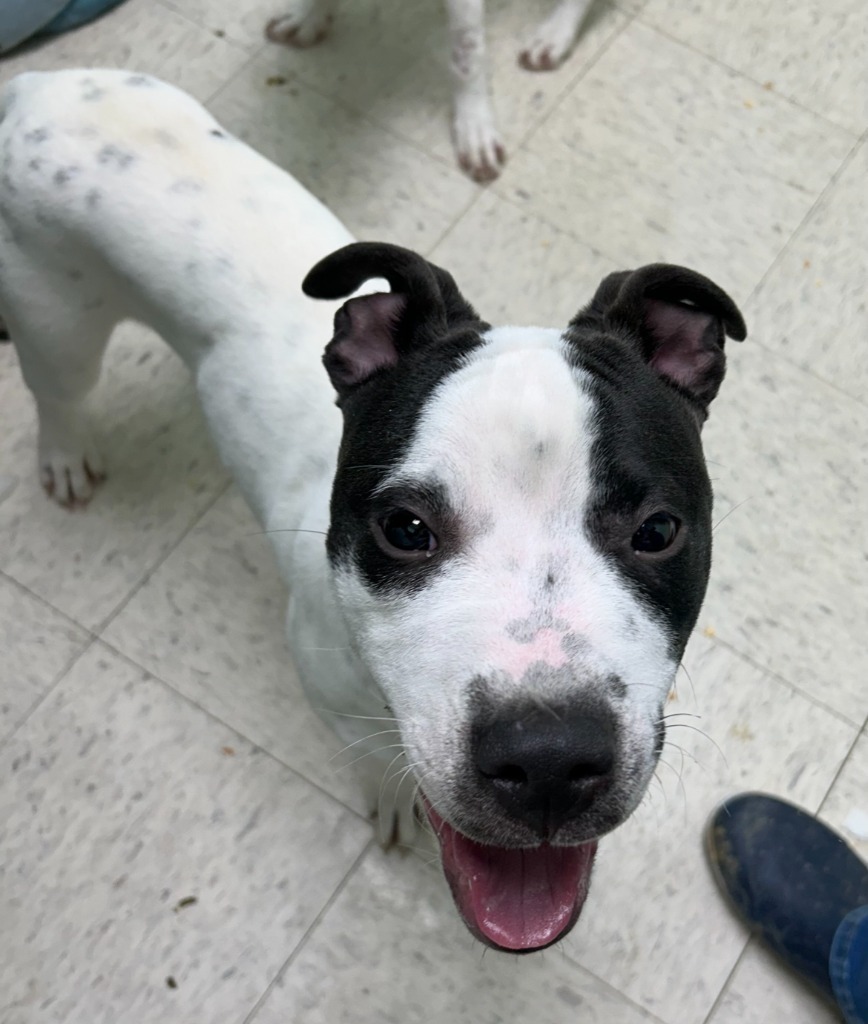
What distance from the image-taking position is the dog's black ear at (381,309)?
1573 mm

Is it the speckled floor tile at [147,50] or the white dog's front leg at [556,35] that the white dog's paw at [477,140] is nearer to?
the white dog's front leg at [556,35]

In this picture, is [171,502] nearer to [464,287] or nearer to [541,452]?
[464,287]

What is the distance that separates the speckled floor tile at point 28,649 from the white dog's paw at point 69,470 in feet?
1.03

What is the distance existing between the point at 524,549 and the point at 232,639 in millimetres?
1604

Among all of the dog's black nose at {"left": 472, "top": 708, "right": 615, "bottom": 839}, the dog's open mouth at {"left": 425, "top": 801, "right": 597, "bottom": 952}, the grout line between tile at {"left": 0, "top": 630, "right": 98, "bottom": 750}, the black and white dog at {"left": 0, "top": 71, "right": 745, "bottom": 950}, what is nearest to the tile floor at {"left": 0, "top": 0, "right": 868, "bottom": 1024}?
the grout line between tile at {"left": 0, "top": 630, "right": 98, "bottom": 750}

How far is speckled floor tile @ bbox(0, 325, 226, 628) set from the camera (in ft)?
9.15

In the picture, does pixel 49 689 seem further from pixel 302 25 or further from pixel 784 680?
pixel 302 25

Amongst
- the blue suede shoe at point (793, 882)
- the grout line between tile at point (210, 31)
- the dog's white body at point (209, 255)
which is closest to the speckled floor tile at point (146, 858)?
the dog's white body at point (209, 255)

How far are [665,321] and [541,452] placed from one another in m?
0.47

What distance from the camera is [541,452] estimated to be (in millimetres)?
1333

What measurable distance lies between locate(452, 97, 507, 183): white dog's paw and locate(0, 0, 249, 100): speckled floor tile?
0.85 meters

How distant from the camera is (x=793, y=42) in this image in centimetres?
355

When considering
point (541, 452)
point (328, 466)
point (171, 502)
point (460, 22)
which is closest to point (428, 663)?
point (541, 452)

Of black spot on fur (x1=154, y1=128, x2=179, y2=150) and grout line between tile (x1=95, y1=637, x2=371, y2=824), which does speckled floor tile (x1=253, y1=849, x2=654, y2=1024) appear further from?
black spot on fur (x1=154, y1=128, x2=179, y2=150)
